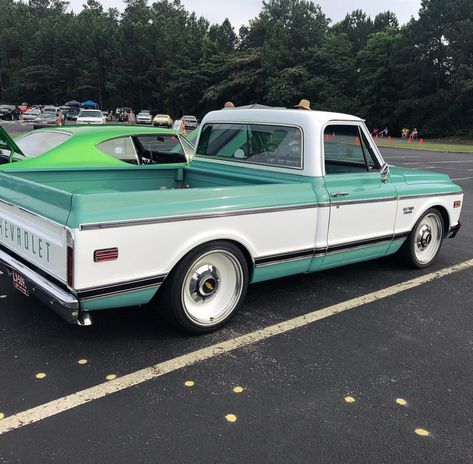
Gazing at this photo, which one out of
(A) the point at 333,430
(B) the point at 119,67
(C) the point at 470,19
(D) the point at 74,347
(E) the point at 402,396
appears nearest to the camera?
(A) the point at 333,430

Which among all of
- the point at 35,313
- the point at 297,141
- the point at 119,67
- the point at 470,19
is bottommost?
the point at 35,313

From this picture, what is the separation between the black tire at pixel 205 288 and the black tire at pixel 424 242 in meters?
2.37

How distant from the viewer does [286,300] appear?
185 inches

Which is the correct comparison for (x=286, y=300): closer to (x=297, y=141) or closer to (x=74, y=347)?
(x=297, y=141)

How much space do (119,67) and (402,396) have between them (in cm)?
8608

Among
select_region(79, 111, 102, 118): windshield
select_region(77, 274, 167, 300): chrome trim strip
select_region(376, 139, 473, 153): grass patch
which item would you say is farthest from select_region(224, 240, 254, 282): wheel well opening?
select_region(79, 111, 102, 118): windshield

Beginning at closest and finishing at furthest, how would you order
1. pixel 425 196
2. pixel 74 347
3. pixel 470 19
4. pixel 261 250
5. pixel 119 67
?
pixel 74 347
pixel 261 250
pixel 425 196
pixel 470 19
pixel 119 67

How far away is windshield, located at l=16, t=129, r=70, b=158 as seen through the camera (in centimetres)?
706

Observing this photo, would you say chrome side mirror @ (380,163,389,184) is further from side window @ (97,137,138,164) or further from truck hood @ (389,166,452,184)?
side window @ (97,137,138,164)

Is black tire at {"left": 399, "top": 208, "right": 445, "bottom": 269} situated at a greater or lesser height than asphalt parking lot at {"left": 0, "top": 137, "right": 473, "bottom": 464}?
greater

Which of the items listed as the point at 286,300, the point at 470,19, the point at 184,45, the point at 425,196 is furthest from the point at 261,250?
the point at 184,45

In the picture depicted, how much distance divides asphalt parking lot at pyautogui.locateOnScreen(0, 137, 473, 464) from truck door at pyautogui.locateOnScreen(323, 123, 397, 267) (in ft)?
1.69

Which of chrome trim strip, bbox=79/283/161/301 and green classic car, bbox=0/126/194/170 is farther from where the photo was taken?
green classic car, bbox=0/126/194/170

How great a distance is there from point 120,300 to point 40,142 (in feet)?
16.0
